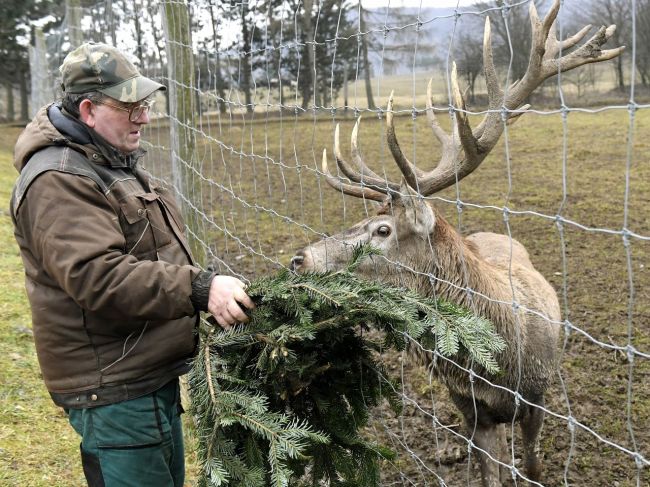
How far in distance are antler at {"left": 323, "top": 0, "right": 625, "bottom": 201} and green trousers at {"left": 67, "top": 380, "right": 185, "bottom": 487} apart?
1.26 m

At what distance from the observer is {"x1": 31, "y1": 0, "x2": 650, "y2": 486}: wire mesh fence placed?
9.39 ft

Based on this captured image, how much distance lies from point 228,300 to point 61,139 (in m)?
Result: 0.78

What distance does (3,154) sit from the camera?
16719 millimetres

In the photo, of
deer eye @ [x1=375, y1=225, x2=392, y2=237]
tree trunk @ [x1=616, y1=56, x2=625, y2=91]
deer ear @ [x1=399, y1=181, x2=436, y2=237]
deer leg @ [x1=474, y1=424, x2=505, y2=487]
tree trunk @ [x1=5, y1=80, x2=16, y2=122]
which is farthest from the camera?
tree trunk @ [x1=5, y1=80, x2=16, y2=122]

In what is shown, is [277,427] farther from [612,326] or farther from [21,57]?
[21,57]

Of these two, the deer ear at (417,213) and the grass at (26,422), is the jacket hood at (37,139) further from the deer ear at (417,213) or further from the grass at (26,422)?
the grass at (26,422)

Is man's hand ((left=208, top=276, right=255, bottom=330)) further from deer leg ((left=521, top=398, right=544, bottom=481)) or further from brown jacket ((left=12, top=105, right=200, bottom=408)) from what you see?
deer leg ((left=521, top=398, right=544, bottom=481))

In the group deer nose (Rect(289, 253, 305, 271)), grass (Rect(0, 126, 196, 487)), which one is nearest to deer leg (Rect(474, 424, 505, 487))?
deer nose (Rect(289, 253, 305, 271))

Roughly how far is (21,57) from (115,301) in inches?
858

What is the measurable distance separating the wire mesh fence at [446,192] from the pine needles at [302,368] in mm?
257

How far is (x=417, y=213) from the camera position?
3270mm

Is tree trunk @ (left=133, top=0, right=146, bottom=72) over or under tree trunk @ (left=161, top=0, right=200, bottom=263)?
over

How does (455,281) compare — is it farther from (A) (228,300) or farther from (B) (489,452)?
(A) (228,300)

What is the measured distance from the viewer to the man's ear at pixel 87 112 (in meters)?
2.29
